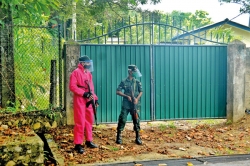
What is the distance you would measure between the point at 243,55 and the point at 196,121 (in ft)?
6.75

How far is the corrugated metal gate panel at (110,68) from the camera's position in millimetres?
6797

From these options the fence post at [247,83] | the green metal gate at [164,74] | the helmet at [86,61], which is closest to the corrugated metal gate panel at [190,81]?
the green metal gate at [164,74]

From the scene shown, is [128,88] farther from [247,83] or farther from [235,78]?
[247,83]

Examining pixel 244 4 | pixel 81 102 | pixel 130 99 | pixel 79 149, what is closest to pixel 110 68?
pixel 130 99

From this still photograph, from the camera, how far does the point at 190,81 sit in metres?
7.38

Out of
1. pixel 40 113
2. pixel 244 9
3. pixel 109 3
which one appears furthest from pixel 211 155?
pixel 244 9

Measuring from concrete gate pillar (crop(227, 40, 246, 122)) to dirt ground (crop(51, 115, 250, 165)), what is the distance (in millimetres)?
290

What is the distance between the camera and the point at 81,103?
17.4 ft

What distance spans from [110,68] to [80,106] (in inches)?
71.6

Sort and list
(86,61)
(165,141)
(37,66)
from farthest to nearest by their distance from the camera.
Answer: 1. (37,66)
2. (165,141)
3. (86,61)

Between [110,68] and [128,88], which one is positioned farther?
[110,68]

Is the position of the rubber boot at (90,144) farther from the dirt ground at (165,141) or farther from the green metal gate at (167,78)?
the green metal gate at (167,78)

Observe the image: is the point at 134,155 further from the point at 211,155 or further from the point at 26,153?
the point at 26,153

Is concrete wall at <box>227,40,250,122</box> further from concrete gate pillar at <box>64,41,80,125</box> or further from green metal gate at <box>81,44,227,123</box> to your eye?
concrete gate pillar at <box>64,41,80,125</box>
